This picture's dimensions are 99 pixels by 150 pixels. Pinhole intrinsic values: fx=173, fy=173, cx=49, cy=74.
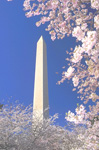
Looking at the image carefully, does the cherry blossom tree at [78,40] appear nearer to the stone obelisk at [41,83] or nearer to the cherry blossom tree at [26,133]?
→ the cherry blossom tree at [26,133]

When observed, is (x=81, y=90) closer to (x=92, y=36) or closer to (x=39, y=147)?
(x=92, y=36)

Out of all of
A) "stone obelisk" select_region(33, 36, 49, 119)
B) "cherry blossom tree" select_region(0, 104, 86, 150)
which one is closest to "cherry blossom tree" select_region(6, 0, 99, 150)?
"cherry blossom tree" select_region(0, 104, 86, 150)

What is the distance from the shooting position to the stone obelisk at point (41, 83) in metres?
8.65

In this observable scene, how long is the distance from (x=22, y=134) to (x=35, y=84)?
428 centimetres

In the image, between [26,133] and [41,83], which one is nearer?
[26,133]

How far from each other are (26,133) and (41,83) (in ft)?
12.8

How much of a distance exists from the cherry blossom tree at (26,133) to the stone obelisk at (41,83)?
1.78 meters

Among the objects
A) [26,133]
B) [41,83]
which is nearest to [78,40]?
[26,133]

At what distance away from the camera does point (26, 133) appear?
18.6ft

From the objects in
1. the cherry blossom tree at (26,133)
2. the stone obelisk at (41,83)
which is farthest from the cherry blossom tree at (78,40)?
the stone obelisk at (41,83)

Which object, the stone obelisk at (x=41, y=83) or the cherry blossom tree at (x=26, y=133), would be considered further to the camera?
the stone obelisk at (x=41, y=83)

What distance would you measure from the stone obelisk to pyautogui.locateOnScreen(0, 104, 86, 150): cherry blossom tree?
5.85 feet

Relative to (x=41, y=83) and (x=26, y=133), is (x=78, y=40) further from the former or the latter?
(x=41, y=83)

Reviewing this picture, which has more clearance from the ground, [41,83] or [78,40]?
[41,83]
